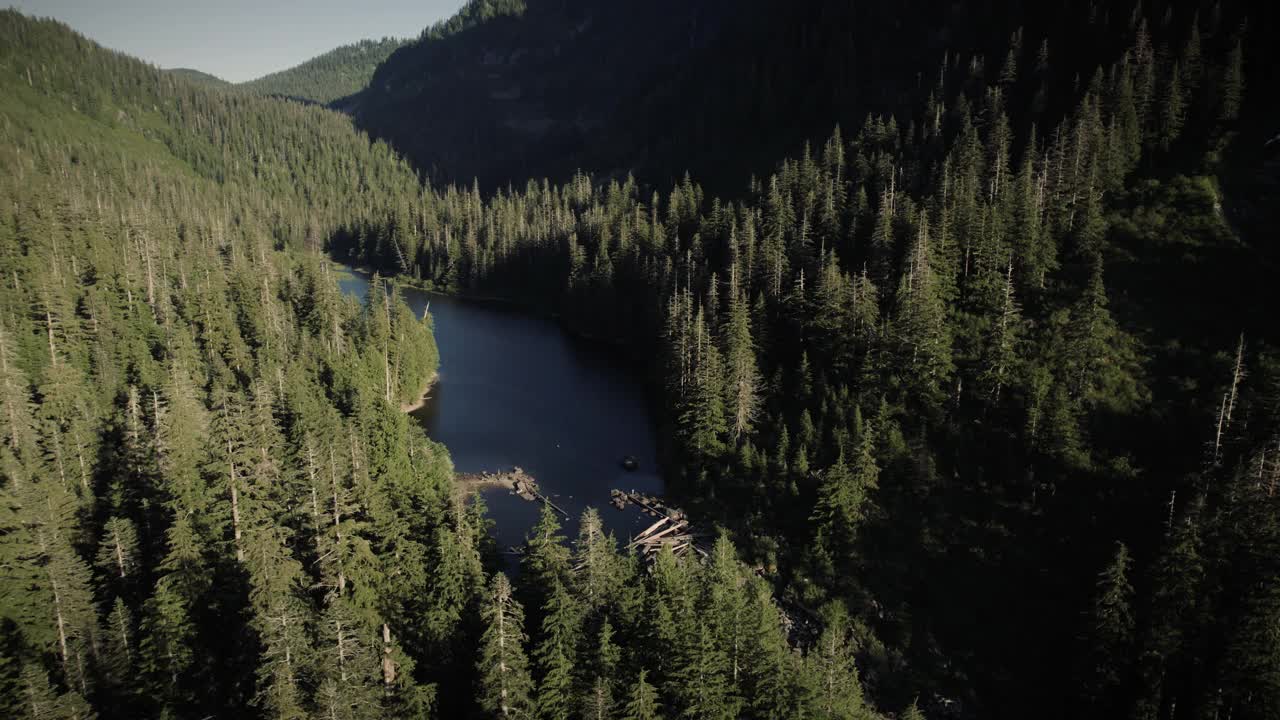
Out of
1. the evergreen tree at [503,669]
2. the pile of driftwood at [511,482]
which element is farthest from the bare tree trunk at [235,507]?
the pile of driftwood at [511,482]

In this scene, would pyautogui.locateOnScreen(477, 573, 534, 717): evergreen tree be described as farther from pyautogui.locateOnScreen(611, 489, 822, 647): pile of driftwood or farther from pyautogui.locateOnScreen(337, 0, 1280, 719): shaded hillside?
pyautogui.locateOnScreen(337, 0, 1280, 719): shaded hillside

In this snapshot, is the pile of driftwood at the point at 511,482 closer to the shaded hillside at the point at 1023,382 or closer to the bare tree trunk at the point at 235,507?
the shaded hillside at the point at 1023,382

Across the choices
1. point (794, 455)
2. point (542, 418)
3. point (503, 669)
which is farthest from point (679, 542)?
point (542, 418)

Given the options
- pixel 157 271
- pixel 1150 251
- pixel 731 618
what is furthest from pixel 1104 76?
pixel 157 271

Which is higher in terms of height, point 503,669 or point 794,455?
point 503,669

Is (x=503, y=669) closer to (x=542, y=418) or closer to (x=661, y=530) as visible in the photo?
(x=661, y=530)

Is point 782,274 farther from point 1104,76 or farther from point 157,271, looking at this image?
point 157,271
